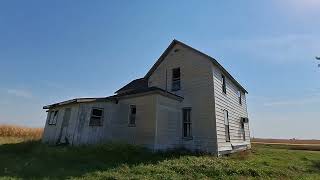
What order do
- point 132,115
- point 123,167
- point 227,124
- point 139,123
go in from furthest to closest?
point 227,124, point 132,115, point 139,123, point 123,167

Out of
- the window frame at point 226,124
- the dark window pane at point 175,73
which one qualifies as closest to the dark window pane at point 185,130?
the window frame at point 226,124

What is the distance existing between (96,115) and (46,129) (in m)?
7.19

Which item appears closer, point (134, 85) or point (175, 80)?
point (175, 80)

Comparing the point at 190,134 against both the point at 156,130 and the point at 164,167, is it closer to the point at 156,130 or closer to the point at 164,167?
the point at 156,130

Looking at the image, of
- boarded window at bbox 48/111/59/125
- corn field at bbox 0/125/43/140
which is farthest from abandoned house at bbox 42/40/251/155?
corn field at bbox 0/125/43/140

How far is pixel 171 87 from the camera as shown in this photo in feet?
66.2

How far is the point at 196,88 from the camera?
60.9ft

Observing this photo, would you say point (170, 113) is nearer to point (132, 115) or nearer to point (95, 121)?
point (132, 115)

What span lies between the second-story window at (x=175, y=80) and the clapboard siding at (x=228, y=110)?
10.1 ft

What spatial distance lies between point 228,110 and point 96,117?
10.6 metres

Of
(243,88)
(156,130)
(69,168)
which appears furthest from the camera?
(243,88)

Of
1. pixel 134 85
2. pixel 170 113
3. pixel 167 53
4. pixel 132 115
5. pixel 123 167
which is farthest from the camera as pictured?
pixel 134 85

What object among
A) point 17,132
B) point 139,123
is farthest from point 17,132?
point 139,123

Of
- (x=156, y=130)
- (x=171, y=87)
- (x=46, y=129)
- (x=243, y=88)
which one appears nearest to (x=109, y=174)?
(x=156, y=130)
